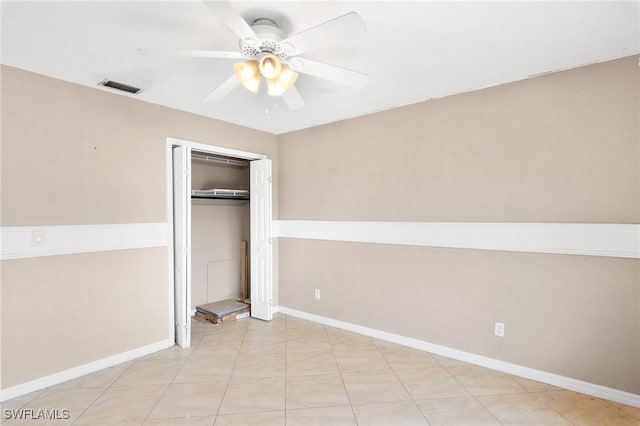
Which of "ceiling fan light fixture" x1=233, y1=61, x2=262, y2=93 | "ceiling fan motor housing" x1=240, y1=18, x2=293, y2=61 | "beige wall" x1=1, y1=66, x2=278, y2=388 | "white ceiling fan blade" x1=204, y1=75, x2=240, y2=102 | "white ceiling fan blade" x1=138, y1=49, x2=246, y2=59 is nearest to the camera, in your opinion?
"white ceiling fan blade" x1=138, y1=49, x2=246, y2=59

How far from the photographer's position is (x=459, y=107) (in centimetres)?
293

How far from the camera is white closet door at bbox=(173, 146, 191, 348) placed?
3207 millimetres

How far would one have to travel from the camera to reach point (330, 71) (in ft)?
6.13

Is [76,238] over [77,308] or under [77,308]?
over

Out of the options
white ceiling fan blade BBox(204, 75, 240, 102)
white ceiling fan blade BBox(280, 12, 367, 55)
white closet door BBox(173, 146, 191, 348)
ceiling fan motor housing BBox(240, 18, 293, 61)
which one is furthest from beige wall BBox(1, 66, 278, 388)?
white ceiling fan blade BBox(280, 12, 367, 55)

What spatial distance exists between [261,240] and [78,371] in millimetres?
2158

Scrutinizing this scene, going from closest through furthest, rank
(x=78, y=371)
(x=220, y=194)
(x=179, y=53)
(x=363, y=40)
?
(x=179, y=53)
(x=363, y=40)
(x=78, y=371)
(x=220, y=194)

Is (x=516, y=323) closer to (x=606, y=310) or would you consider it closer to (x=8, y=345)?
(x=606, y=310)

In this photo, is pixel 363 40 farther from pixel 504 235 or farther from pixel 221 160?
pixel 221 160

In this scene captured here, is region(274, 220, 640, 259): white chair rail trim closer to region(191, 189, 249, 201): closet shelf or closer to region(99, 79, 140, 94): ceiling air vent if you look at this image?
region(191, 189, 249, 201): closet shelf

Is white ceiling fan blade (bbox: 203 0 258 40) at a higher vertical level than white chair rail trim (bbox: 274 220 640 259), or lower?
higher

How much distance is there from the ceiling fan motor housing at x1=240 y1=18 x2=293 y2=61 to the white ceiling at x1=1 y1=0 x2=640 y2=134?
0.05m

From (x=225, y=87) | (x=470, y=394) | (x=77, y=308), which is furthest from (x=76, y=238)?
(x=470, y=394)

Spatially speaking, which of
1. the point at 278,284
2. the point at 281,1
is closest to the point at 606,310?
the point at 281,1
